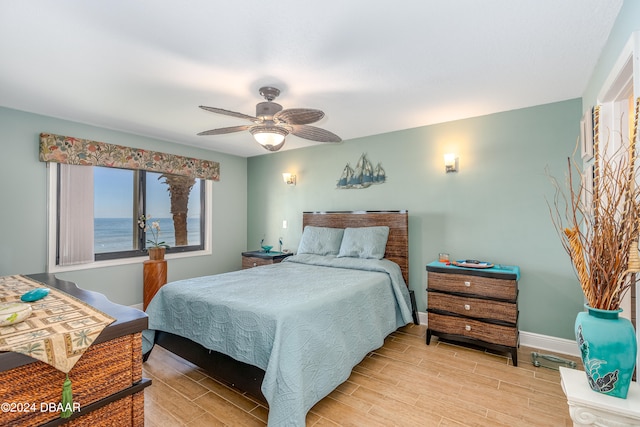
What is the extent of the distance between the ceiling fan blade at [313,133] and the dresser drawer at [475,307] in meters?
1.90

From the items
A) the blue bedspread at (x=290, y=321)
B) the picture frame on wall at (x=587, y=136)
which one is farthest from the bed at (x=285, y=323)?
the picture frame on wall at (x=587, y=136)

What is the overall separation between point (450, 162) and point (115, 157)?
4.16 m

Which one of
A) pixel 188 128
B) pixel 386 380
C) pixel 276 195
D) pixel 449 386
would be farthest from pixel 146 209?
pixel 449 386

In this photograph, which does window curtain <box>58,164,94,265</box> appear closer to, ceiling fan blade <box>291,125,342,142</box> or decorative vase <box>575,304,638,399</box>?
ceiling fan blade <box>291,125,342,142</box>

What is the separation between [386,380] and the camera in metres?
2.43

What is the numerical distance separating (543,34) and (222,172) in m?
4.57

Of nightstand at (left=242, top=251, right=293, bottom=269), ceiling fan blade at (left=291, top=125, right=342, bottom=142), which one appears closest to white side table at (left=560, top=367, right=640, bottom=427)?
ceiling fan blade at (left=291, top=125, right=342, bottom=142)

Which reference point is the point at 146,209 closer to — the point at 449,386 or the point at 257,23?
the point at 257,23

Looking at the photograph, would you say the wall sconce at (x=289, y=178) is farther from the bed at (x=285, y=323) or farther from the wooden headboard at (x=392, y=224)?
the bed at (x=285, y=323)

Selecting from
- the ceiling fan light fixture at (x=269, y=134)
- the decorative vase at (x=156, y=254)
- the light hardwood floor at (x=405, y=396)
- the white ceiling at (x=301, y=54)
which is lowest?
the light hardwood floor at (x=405, y=396)

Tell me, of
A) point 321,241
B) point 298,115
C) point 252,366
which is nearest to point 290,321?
point 252,366

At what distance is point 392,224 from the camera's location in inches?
151

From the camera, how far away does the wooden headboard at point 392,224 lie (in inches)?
147

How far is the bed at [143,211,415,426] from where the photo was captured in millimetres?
1823
